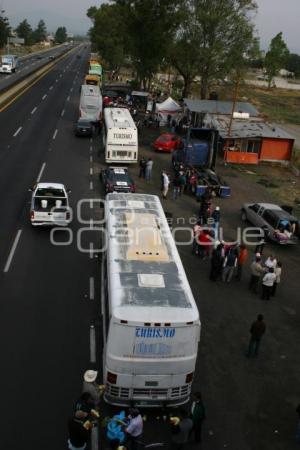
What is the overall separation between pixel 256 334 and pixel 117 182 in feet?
54.5

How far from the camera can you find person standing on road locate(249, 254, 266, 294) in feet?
62.2

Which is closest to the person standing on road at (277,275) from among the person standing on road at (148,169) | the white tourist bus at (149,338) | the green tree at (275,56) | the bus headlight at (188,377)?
the white tourist bus at (149,338)

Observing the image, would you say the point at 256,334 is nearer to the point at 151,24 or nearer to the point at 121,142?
the point at 121,142

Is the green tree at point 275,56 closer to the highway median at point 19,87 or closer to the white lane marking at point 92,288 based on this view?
the highway median at point 19,87

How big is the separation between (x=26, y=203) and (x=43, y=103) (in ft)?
123

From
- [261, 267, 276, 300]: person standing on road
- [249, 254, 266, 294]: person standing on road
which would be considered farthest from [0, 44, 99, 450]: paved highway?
[261, 267, 276, 300]: person standing on road

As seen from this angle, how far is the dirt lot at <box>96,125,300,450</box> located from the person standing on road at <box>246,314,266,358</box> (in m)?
0.27

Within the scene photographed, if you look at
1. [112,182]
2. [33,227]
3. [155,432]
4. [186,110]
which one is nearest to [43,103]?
[186,110]

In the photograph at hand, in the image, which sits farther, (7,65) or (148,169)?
(7,65)

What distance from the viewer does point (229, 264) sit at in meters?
19.7

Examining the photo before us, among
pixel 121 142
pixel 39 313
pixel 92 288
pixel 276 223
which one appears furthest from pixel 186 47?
pixel 39 313

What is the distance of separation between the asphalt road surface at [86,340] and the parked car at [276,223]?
65 cm

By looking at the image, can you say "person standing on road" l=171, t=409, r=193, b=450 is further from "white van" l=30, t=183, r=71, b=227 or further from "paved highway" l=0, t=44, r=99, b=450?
"white van" l=30, t=183, r=71, b=227

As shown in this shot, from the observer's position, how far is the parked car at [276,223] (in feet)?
78.8
